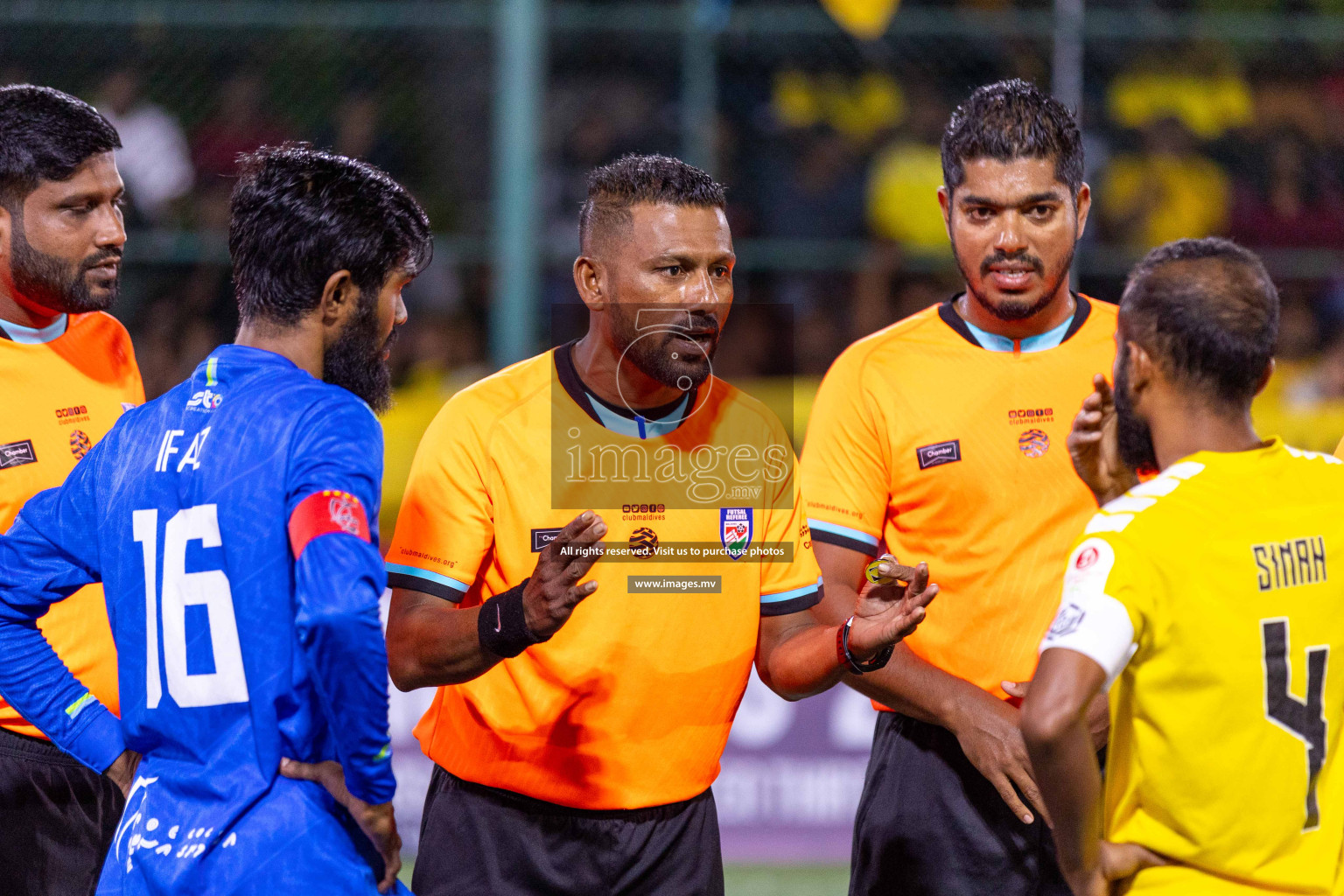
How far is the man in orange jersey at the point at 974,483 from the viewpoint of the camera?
3.39 meters

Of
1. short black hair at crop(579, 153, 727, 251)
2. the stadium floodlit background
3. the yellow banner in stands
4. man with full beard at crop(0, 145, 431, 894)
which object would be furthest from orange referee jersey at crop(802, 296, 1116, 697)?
the yellow banner in stands

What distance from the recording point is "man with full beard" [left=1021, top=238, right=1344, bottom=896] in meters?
2.35

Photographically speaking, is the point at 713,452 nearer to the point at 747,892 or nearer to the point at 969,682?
the point at 969,682

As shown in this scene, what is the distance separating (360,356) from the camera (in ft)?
8.84

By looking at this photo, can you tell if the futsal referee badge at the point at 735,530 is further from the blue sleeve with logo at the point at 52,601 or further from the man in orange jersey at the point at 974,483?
the blue sleeve with logo at the point at 52,601

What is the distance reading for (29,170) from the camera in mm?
3348

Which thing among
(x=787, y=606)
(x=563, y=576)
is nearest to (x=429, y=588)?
(x=563, y=576)

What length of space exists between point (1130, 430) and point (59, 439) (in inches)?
97.6

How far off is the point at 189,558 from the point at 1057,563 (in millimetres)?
2012

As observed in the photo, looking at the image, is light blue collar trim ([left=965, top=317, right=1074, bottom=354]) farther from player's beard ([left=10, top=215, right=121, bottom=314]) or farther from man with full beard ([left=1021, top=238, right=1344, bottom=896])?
player's beard ([left=10, top=215, right=121, bottom=314])

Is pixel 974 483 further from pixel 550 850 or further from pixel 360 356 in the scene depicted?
pixel 360 356

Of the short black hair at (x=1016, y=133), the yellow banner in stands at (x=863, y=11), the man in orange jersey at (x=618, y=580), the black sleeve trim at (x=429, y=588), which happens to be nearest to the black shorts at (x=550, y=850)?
the man in orange jersey at (x=618, y=580)

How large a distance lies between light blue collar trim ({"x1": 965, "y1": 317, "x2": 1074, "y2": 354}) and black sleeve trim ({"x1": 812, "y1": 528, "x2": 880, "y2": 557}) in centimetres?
60

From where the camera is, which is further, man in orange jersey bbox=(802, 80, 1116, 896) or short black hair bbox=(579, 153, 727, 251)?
man in orange jersey bbox=(802, 80, 1116, 896)
